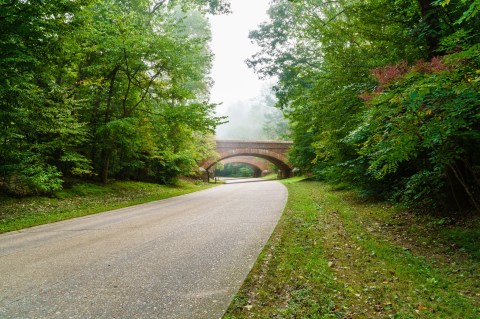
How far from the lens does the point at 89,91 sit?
14367 mm

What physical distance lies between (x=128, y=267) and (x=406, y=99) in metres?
4.42

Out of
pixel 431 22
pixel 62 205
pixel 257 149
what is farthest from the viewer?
pixel 257 149

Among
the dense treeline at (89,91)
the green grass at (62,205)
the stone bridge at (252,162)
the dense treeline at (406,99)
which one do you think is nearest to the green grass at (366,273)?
the dense treeline at (406,99)

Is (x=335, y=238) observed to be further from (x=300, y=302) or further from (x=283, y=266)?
(x=300, y=302)

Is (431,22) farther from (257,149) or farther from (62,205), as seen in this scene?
(257,149)

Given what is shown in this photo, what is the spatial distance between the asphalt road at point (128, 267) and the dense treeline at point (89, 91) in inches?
167

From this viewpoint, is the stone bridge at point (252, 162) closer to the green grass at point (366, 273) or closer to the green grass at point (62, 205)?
the green grass at point (62, 205)

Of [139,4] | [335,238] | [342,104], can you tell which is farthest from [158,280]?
[139,4]

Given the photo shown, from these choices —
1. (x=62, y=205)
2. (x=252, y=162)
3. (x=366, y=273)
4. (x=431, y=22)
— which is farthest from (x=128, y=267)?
(x=252, y=162)

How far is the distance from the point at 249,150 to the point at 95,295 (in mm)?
29318

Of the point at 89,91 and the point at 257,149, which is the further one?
the point at 257,149

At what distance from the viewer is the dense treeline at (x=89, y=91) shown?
8.16m

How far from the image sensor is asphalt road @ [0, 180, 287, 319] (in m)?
2.95

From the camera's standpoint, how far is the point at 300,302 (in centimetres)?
300
